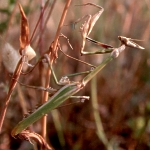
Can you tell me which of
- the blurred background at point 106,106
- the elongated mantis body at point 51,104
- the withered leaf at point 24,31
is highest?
the withered leaf at point 24,31

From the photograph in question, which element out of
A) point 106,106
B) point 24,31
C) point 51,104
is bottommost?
point 106,106

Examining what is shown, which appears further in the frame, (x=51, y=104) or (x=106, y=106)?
(x=106, y=106)

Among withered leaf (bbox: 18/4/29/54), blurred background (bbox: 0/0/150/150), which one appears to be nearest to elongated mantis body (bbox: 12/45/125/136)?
withered leaf (bbox: 18/4/29/54)

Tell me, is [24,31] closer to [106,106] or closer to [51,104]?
[51,104]

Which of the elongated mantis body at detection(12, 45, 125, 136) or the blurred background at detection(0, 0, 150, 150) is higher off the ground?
the elongated mantis body at detection(12, 45, 125, 136)

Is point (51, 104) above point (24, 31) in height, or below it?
below

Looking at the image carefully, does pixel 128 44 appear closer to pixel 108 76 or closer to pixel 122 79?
pixel 122 79

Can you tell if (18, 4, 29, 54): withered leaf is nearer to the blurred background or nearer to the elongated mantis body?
the elongated mantis body

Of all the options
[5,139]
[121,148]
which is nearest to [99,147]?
[121,148]

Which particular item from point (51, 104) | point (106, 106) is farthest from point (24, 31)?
point (106, 106)

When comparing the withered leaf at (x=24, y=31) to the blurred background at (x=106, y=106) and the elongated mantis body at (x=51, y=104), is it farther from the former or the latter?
the blurred background at (x=106, y=106)

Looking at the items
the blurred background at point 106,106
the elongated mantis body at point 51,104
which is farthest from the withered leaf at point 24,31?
the blurred background at point 106,106
